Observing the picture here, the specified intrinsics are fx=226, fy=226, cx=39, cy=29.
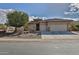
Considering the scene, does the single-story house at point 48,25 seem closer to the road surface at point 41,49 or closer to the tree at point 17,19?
the tree at point 17,19

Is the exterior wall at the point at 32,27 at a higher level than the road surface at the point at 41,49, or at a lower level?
higher

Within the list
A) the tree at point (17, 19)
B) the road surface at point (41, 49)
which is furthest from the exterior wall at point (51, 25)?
the road surface at point (41, 49)

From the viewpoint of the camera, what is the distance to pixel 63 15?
5.49 metres

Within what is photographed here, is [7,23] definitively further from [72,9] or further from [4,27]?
[72,9]

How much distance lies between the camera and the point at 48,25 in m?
6.55

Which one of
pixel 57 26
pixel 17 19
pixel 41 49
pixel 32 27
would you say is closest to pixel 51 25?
pixel 57 26

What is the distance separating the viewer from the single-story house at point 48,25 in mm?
6099

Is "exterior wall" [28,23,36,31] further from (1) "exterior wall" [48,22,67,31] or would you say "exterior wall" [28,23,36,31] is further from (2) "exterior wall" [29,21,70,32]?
(1) "exterior wall" [48,22,67,31]

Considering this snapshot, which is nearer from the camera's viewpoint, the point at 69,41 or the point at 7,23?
the point at 7,23

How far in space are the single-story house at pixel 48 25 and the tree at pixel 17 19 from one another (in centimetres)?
26

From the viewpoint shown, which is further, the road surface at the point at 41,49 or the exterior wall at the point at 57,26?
the exterior wall at the point at 57,26

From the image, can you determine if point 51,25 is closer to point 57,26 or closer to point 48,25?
point 48,25
